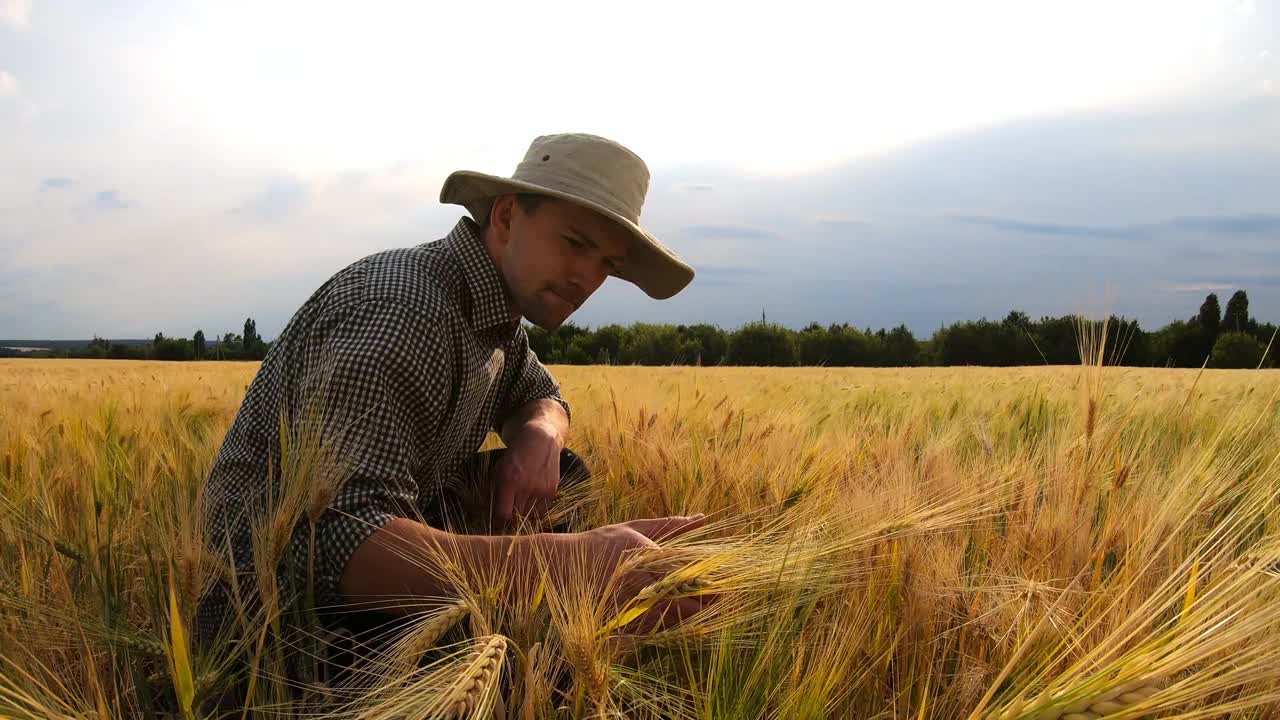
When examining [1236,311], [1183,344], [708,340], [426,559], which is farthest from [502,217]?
[1236,311]

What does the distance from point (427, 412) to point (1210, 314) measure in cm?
4692

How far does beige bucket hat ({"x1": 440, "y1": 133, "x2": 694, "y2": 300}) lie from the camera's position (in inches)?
65.4

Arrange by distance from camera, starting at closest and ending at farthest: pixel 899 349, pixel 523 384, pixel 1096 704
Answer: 1. pixel 1096 704
2. pixel 523 384
3. pixel 899 349

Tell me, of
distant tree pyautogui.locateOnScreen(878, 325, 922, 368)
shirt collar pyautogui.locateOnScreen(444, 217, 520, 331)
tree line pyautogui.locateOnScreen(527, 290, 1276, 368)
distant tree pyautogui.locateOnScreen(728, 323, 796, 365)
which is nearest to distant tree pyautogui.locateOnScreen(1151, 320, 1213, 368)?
tree line pyautogui.locateOnScreen(527, 290, 1276, 368)

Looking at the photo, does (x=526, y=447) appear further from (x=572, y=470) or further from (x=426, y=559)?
(x=426, y=559)

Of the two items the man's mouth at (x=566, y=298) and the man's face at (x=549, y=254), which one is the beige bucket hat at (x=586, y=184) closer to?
the man's face at (x=549, y=254)

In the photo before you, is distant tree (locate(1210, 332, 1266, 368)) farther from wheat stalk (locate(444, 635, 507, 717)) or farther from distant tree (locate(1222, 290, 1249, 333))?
wheat stalk (locate(444, 635, 507, 717))

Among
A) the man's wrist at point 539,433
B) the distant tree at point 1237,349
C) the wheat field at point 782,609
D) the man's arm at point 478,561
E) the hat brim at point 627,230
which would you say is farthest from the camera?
the distant tree at point 1237,349

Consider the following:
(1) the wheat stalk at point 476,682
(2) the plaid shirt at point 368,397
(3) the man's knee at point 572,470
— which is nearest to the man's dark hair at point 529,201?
(2) the plaid shirt at point 368,397

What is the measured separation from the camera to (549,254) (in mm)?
1695

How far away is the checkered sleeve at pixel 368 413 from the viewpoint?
3.86ft

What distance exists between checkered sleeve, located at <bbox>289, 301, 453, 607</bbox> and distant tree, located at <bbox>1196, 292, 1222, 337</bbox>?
44.8 m

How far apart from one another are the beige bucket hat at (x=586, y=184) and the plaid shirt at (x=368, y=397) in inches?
5.8

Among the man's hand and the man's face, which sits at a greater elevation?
the man's face
